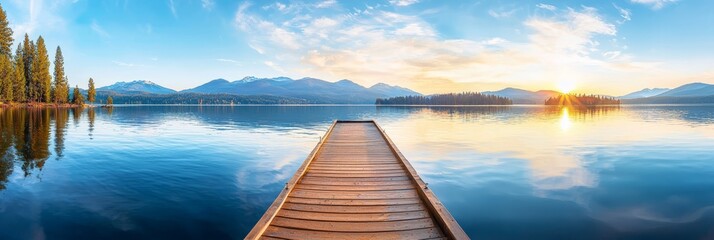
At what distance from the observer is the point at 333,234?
8102mm

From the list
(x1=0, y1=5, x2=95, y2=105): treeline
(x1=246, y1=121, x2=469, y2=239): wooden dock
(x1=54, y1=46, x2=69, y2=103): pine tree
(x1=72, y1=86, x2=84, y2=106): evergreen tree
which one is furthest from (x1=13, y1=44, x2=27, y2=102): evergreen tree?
(x1=246, y1=121, x2=469, y2=239): wooden dock

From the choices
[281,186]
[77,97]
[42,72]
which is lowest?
[281,186]

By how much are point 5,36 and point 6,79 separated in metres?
24.4

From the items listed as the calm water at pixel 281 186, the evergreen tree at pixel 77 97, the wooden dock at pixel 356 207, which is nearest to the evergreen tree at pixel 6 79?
the evergreen tree at pixel 77 97

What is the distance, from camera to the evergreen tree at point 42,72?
114188mm

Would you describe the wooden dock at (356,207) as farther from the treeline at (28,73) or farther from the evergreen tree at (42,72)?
the evergreen tree at (42,72)

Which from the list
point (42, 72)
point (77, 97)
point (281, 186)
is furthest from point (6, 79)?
point (281, 186)

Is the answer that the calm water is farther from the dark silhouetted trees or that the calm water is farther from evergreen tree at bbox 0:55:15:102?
the dark silhouetted trees

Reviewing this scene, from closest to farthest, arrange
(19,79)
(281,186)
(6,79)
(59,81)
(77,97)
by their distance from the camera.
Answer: (281,186)
(6,79)
(19,79)
(59,81)
(77,97)

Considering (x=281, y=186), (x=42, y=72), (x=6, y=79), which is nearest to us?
(x=281, y=186)

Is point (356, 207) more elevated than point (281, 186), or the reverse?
point (356, 207)

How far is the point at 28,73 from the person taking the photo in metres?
115

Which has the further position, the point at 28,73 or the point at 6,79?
the point at 28,73

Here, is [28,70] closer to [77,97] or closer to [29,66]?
[29,66]
